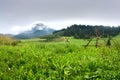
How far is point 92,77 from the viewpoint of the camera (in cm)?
803

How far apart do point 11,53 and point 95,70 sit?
15.0ft

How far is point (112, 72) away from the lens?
790cm

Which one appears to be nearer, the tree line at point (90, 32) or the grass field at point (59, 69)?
the grass field at point (59, 69)

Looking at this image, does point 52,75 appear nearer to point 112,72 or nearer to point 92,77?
point 92,77

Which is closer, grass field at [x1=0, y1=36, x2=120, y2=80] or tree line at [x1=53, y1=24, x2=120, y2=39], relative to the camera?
grass field at [x1=0, y1=36, x2=120, y2=80]

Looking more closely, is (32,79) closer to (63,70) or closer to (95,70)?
(63,70)

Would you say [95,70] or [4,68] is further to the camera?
[4,68]

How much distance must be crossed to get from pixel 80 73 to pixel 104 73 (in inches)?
31.4

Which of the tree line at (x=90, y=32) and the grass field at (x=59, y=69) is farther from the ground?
the tree line at (x=90, y=32)

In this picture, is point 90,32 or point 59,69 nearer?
point 59,69

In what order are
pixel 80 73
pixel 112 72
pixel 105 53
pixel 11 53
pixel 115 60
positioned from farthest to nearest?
pixel 11 53 → pixel 105 53 → pixel 115 60 → pixel 80 73 → pixel 112 72

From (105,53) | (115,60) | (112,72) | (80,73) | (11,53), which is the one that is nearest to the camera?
(112,72)

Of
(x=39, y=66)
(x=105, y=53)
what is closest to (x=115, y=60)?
(x=105, y=53)

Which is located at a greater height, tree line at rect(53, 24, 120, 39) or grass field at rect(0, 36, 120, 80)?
tree line at rect(53, 24, 120, 39)
